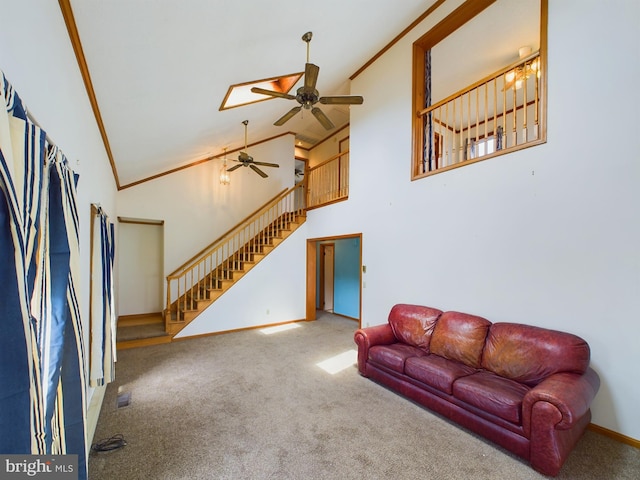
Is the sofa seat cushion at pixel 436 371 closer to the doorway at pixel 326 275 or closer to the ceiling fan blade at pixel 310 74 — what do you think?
the ceiling fan blade at pixel 310 74

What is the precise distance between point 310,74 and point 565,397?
350 centimetres

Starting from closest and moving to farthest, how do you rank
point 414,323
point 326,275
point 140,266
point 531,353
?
point 531,353, point 414,323, point 140,266, point 326,275

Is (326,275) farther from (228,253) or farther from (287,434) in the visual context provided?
(287,434)

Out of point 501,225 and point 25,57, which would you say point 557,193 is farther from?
point 25,57

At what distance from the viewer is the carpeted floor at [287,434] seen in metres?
2.03

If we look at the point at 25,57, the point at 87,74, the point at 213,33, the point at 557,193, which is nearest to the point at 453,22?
the point at 557,193

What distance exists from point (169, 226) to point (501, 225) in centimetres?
611

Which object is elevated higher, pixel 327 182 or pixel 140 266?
pixel 327 182

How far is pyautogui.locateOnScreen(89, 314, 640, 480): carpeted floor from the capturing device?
6.65 ft

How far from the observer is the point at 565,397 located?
6.39ft

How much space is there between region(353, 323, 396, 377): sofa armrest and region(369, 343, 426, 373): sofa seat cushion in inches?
3.3

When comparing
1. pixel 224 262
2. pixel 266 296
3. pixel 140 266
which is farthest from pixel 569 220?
pixel 140 266

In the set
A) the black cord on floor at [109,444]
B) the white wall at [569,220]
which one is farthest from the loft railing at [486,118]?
the black cord on floor at [109,444]

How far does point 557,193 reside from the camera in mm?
2719
